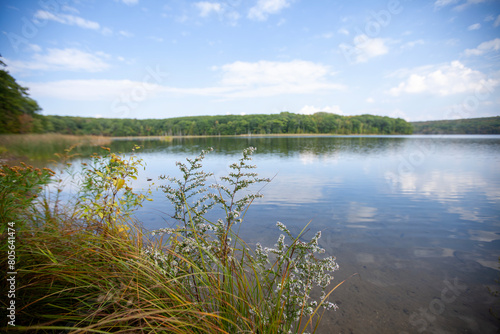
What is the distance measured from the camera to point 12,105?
923 centimetres

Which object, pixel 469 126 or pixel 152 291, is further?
pixel 469 126

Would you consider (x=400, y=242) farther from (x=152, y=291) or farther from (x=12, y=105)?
(x=12, y=105)

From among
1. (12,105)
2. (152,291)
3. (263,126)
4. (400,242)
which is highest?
(263,126)

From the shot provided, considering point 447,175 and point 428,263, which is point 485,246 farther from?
point 447,175

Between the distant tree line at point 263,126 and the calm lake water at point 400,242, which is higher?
the distant tree line at point 263,126

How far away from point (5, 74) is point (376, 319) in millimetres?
14319

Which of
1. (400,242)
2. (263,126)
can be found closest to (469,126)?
(263,126)

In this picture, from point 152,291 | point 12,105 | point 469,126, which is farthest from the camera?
point 469,126

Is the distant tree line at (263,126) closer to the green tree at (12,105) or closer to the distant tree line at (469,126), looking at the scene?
the distant tree line at (469,126)

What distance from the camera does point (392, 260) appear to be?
197 inches

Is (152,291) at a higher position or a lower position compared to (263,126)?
lower

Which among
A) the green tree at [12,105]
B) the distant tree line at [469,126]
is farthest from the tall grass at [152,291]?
the distant tree line at [469,126]

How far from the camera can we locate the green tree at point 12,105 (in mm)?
8883

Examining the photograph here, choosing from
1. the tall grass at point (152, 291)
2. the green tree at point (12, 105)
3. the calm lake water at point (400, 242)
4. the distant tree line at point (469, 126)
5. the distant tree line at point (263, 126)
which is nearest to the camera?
the tall grass at point (152, 291)
